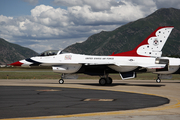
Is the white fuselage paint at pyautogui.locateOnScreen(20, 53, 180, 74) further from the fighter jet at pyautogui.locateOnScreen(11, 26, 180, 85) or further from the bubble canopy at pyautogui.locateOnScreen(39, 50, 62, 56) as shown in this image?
the bubble canopy at pyautogui.locateOnScreen(39, 50, 62, 56)

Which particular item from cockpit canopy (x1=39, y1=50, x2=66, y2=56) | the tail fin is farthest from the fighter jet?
the tail fin

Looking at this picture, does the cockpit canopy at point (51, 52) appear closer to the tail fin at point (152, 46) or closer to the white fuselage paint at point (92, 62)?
the white fuselage paint at point (92, 62)

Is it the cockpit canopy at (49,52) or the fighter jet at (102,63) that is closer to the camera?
the fighter jet at (102,63)

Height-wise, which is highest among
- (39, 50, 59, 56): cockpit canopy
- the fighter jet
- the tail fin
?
the tail fin

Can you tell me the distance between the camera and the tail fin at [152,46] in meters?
28.4

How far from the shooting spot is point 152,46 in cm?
2925

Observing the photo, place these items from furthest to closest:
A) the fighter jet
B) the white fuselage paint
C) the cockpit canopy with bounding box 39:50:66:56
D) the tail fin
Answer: the tail fin
the cockpit canopy with bounding box 39:50:66:56
the white fuselage paint
the fighter jet

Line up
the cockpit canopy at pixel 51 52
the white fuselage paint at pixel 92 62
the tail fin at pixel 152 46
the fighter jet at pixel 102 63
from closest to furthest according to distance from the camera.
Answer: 1. the fighter jet at pixel 102 63
2. the white fuselage paint at pixel 92 62
3. the cockpit canopy at pixel 51 52
4. the tail fin at pixel 152 46

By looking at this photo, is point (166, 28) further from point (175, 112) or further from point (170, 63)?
point (175, 112)

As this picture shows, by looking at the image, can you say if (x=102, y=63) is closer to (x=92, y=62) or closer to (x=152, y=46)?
(x=92, y=62)

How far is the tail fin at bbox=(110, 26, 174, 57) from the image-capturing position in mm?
28438

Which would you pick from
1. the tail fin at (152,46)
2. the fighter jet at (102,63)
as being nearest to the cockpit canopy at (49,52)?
the fighter jet at (102,63)

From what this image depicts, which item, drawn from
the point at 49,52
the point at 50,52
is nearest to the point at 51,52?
the point at 50,52

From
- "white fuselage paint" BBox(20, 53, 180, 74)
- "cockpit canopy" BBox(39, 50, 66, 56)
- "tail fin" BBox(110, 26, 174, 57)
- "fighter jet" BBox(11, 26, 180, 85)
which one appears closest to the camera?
"fighter jet" BBox(11, 26, 180, 85)
